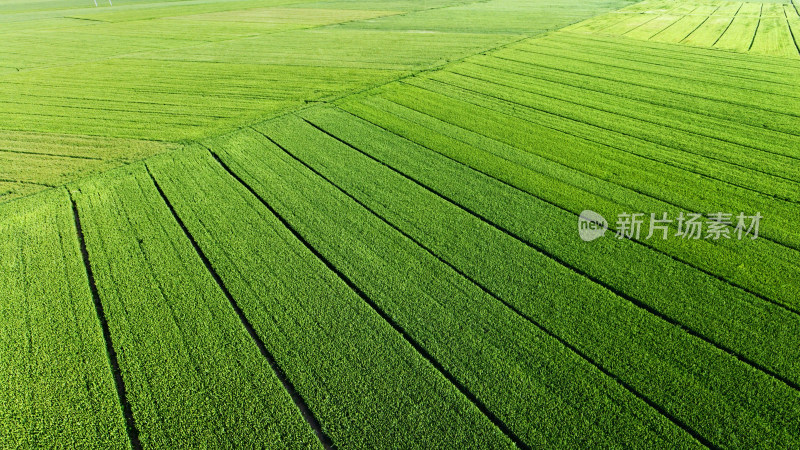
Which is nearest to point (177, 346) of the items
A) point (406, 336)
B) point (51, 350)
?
point (51, 350)

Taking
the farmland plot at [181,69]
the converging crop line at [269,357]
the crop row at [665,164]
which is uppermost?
the farmland plot at [181,69]

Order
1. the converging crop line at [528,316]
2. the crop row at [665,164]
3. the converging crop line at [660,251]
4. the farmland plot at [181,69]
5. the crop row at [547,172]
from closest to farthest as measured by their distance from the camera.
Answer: the converging crop line at [528,316], the converging crop line at [660,251], the crop row at [547,172], the crop row at [665,164], the farmland plot at [181,69]

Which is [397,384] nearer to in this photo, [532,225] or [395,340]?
[395,340]

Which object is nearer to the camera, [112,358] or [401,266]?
[112,358]

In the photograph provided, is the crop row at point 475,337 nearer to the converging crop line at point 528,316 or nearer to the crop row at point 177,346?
the converging crop line at point 528,316

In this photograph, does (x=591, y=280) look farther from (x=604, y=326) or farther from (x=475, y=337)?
(x=475, y=337)

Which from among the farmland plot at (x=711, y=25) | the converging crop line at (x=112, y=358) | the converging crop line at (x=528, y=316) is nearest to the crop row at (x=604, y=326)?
the converging crop line at (x=528, y=316)

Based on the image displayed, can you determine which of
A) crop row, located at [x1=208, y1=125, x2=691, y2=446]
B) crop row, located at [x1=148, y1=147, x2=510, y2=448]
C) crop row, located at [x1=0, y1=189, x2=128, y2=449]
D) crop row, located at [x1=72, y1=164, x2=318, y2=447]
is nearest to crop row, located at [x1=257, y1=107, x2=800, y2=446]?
crop row, located at [x1=208, y1=125, x2=691, y2=446]

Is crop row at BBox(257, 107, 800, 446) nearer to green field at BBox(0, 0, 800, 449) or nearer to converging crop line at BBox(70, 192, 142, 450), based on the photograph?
green field at BBox(0, 0, 800, 449)

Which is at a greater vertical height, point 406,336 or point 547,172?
point 547,172
